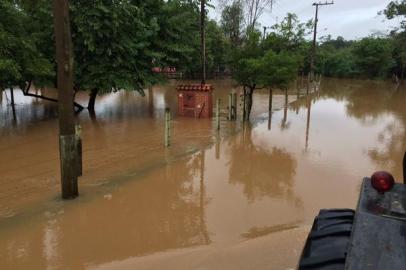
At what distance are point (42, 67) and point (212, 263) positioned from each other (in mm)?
10206

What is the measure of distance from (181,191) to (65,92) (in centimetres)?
305

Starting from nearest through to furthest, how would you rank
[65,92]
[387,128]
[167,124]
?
[65,92] → [167,124] → [387,128]

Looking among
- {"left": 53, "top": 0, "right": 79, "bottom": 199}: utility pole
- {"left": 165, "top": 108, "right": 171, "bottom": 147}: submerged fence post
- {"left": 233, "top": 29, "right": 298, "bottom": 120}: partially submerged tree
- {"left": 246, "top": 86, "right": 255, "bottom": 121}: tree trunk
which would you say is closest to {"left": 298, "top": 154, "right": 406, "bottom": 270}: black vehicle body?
{"left": 53, "top": 0, "right": 79, "bottom": 199}: utility pole

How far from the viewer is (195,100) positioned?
1747 cm

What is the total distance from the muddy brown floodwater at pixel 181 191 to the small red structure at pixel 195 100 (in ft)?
5.19

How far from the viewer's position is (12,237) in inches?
219

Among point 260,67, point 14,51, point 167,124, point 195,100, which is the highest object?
point 14,51

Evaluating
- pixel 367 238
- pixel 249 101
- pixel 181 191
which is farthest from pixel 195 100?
pixel 367 238

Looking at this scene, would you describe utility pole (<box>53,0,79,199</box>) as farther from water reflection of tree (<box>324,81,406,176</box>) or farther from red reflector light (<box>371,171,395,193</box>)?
water reflection of tree (<box>324,81,406,176</box>)

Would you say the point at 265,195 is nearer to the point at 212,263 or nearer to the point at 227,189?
the point at 227,189

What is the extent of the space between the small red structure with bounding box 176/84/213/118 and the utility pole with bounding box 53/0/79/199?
1084 cm

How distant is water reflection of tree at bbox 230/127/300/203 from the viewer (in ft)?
25.8

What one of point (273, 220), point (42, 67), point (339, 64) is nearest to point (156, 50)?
point (42, 67)

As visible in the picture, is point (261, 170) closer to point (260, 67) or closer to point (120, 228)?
point (120, 228)
